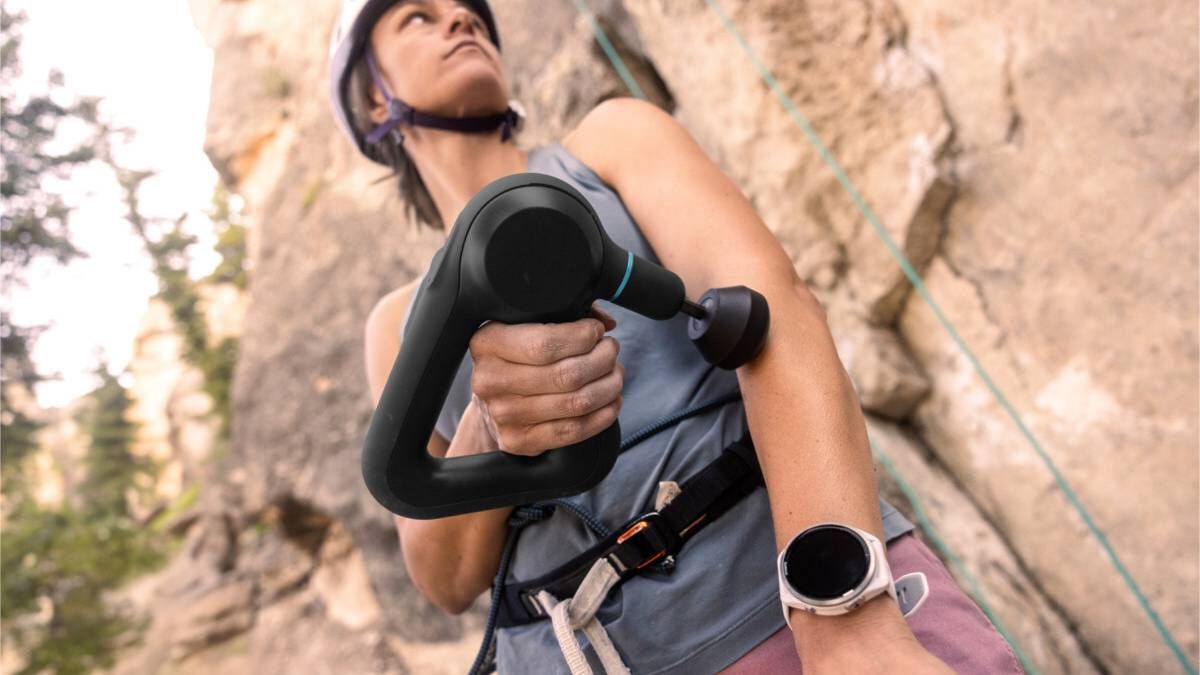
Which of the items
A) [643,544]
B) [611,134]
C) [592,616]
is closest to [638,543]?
[643,544]

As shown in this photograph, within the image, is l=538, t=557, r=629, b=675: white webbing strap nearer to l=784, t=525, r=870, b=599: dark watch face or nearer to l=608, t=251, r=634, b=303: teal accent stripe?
l=784, t=525, r=870, b=599: dark watch face

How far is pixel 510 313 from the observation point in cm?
87

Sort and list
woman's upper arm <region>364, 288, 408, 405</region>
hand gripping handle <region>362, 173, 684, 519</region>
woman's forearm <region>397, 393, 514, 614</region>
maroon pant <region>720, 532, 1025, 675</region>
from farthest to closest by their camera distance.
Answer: woman's upper arm <region>364, 288, 408, 405</region>, woman's forearm <region>397, 393, 514, 614</region>, maroon pant <region>720, 532, 1025, 675</region>, hand gripping handle <region>362, 173, 684, 519</region>

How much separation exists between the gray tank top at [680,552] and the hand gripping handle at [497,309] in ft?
0.57

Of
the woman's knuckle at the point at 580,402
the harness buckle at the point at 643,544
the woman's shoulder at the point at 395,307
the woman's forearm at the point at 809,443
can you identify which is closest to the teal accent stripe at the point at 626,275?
the woman's knuckle at the point at 580,402

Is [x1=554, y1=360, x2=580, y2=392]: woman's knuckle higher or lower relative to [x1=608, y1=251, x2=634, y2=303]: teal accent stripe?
lower

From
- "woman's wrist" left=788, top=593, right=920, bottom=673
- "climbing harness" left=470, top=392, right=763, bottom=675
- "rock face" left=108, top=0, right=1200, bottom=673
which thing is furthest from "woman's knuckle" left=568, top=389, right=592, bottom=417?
"rock face" left=108, top=0, right=1200, bottom=673

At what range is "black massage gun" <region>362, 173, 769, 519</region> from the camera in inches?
33.4

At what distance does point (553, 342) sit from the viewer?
2.89ft

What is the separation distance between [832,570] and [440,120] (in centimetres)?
125

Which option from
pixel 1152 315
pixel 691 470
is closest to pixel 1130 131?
pixel 1152 315

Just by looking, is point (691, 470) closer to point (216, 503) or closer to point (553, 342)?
point (553, 342)

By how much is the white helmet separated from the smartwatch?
3.83 feet

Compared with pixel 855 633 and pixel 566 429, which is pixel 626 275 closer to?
→ pixel 566 429
